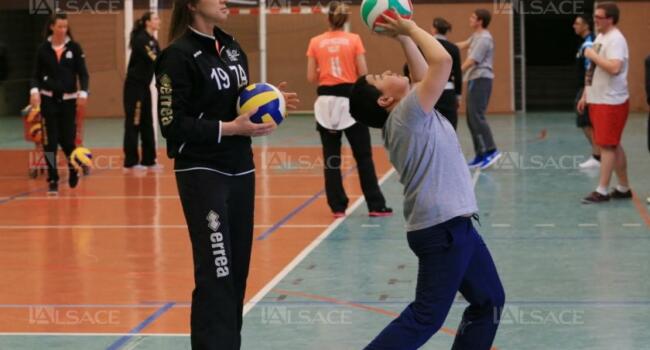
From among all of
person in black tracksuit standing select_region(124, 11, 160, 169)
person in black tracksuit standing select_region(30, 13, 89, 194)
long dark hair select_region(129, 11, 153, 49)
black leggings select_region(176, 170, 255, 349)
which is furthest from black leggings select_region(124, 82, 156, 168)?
black leggings select_region(176, 170, 255, 349)

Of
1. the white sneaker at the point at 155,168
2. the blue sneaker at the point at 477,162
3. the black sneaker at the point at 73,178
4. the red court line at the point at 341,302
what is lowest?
the white sneaker at the point at 155,168

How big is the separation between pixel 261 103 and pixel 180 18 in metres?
0.54

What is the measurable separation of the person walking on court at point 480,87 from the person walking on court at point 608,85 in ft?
10.8

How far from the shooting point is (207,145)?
5266mm

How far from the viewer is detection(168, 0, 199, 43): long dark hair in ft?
17.6

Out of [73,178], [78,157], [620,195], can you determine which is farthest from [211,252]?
[73,178]

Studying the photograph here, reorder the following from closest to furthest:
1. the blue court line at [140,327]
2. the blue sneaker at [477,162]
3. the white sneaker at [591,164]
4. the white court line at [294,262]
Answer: the blue court line at [140,327], the white court line at [294,262], the white sneaker at [591,164], the blue sneaker at [477,162]

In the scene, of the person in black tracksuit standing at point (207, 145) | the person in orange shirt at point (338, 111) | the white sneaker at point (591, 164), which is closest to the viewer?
the person in black tracksuit standing at point (207, 145)

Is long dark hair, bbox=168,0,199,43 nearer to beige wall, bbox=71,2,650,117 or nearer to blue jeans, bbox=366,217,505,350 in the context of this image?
blue jeans, bbox=366,217,505,350

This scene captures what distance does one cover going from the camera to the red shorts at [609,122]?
11.3m

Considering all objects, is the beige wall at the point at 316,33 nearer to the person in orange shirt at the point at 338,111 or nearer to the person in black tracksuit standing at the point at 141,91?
the person in black tracksuit standing at the point at 141,91

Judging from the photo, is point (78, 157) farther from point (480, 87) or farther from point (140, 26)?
point (480, 87)

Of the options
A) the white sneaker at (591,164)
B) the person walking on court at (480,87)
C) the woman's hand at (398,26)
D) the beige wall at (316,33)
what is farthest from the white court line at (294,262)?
the beige wall at (316,33)

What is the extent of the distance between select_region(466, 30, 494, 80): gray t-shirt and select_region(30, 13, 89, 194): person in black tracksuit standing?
496 centimetres
